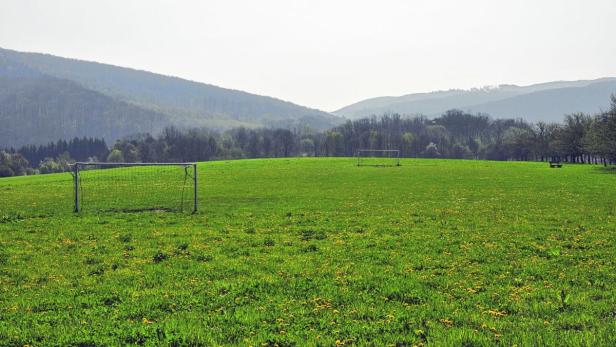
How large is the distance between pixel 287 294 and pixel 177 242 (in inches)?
307

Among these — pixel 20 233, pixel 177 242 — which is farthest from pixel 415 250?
pixel 20 233

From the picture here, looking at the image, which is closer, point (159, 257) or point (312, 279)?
point (312, 279)

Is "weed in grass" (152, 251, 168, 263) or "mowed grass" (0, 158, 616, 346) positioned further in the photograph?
"weed in grass" (152, 251, 168, 263)

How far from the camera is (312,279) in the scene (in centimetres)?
1180

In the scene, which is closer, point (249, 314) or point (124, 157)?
point (249, 314)

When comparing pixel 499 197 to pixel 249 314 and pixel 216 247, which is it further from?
pixel 249 314

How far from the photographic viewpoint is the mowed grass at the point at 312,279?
848 cm

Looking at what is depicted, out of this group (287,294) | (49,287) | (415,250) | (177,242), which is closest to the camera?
(287,294)

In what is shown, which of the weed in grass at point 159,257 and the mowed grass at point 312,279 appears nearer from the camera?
the mowed grass at point 312,279

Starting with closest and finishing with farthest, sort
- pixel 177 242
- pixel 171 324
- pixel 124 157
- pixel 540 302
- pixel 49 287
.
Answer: pixel 171 324, pixel 540 302, pixel 49 287, pixel 177 242, pixel 124 157

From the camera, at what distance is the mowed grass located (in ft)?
27.8

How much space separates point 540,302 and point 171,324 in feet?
26.2

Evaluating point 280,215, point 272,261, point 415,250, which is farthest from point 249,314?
point 280,215

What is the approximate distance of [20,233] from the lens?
63.5ft
